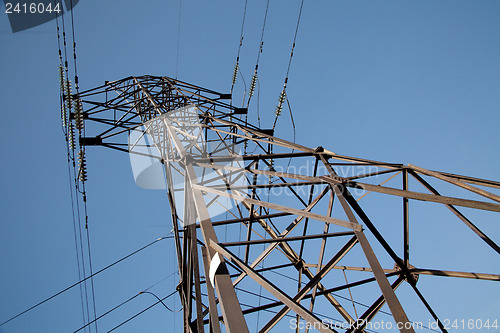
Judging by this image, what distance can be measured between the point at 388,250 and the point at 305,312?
245 centimetres

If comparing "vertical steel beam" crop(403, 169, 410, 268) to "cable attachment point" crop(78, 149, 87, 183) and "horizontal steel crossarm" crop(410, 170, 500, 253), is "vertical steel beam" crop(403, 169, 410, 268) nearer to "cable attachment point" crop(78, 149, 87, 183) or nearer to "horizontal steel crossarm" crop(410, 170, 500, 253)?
"horizontal steel crossarm" crop(410, 170, 500, 253)

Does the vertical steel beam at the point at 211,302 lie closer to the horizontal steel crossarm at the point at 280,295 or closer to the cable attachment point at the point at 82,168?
the horizontal steel crossarm at the point at 280,295

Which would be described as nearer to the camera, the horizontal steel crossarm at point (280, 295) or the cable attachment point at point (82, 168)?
the horizontal steel crossarm at point (280, 295)

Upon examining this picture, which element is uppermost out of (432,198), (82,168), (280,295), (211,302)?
(82,168)

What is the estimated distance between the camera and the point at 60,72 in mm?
11320

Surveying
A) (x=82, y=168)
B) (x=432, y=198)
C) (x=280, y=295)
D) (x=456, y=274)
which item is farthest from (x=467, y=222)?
(x=82, y=168)

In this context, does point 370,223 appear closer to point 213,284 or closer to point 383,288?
point 383,288

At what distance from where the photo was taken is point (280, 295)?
2838mm

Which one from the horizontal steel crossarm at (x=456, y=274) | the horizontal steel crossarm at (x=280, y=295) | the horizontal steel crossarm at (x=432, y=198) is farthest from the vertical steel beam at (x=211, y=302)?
the horizontal steel crossarm at (x=456, y=274)

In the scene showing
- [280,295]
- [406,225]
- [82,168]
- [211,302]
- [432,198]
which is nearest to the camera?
[280,295]

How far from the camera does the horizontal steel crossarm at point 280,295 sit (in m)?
2.59

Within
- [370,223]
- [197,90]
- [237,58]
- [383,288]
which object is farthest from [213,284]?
[237,58]

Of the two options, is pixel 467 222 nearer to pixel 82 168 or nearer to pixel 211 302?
pixel 211 302

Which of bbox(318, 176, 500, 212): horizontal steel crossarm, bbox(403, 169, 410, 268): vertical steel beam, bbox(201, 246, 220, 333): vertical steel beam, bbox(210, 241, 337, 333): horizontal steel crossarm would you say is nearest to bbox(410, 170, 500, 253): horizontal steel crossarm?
bbox(403, 169, 410, 268): vertical steel beam
